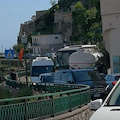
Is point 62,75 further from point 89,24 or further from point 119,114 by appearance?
point 89,24

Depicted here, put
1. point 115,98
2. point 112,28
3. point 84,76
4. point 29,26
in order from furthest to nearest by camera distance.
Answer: point 29,26
point 112,28
point 84,76
point 115,98

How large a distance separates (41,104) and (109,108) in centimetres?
667

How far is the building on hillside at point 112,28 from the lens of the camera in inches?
1634

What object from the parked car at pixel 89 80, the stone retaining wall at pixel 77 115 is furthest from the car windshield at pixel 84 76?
the stone retaining wall at pixel 77 115

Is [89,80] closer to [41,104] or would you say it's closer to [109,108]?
[41,104]

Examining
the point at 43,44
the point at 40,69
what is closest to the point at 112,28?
the point at 40,69

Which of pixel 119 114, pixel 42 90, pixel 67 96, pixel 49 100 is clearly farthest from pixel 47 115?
pixel 42 90

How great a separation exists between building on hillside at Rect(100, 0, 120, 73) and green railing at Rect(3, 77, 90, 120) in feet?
75.2

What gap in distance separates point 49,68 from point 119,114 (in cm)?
3603

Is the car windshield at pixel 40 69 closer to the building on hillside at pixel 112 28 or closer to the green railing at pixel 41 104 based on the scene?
the building on hillside at pixel 112 28

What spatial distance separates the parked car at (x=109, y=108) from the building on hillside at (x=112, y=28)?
3267 centimetres

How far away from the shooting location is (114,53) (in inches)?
1697

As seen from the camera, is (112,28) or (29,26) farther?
(29,26)

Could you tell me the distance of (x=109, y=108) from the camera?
8148 mm
